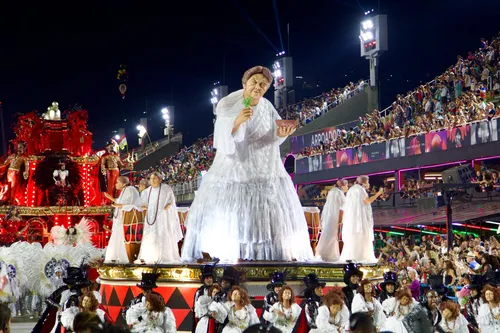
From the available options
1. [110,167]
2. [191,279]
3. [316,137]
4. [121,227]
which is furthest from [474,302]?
[316,137]

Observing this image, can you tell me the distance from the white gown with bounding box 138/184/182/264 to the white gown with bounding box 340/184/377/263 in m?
2.85

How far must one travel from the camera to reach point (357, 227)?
1381cm

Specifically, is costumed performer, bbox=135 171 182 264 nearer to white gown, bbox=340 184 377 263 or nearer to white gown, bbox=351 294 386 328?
white gown, bbox=340 184 377 263

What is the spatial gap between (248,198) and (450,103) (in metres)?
16.6


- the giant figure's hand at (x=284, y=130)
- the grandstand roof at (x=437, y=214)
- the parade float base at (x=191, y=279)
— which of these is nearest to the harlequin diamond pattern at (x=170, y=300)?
the parade float base at (x=191, y=279)

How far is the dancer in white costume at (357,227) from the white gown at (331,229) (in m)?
0.28

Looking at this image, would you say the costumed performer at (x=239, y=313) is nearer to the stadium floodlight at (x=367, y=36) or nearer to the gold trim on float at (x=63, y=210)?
the gold trim on float at (x=63, y=210)

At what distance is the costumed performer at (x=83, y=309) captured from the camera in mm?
9055

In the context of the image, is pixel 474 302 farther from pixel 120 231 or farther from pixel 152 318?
pixel 120 231

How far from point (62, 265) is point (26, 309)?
1.18 m

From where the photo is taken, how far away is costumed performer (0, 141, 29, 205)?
23.2 m

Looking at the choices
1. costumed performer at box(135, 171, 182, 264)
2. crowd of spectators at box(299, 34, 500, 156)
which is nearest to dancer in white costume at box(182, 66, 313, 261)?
costumed performer at box(135, 171, 182, 264)

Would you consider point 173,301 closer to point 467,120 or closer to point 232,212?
point 232,212

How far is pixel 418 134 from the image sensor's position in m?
28.9
